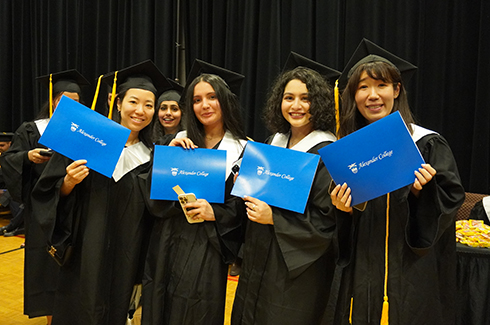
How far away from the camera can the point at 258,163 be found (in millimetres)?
1839

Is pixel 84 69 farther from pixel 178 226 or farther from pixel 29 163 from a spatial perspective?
pixel 178 226

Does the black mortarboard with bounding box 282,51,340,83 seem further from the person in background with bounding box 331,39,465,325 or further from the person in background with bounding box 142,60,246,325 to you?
the person in background with bounding box 142,60,246,325

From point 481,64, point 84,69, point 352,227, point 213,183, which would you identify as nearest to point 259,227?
point 213,183

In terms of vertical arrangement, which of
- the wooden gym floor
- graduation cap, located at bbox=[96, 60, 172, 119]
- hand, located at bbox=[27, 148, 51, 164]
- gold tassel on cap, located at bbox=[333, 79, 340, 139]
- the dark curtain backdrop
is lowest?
the wooden gym floor

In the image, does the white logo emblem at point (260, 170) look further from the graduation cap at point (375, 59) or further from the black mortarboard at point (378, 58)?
the black mortarboard at point (378, 58)

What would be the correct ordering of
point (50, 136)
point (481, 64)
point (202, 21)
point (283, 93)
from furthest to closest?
point (202, 21)
point (481, 64)
point (283, 93)
point (50, 136)

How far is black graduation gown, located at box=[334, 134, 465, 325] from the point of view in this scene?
1623 mm

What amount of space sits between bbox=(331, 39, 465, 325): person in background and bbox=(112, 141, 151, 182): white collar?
122 cm

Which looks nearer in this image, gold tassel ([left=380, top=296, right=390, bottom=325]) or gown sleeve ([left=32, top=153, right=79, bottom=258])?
gold tassel ([left=380, top=296, right=390, bottom=325])

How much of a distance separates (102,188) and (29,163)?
3.48 feet

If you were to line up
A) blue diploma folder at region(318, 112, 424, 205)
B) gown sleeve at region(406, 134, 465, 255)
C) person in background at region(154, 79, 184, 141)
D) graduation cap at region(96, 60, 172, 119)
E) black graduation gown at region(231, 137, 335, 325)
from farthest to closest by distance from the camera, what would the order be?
person in background at region(154, 79, 184, 141) < graduation cap at region(96, 60, 172, 119) < black graduation gown at region(231, 137, 335, 325) < gown sleeve at region(406, 134, 465, 255) < blue diploma folder at region(318, 112, 424, 205)

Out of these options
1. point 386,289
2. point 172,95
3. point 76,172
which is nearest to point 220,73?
point 76,172

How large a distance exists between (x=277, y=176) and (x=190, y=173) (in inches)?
18.9

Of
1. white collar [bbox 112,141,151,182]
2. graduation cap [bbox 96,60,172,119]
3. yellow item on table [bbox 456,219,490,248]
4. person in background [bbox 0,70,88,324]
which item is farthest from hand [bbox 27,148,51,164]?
yellow item on table [bbox 456,219,490,248]
